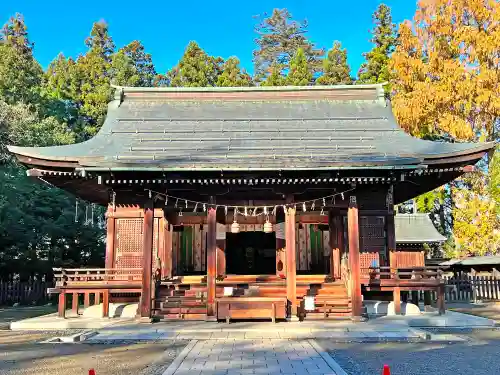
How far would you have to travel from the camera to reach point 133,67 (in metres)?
Result: 43.6

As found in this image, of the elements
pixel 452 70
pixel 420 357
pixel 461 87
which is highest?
pixel 452 70

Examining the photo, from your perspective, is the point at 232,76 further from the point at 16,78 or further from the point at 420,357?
the point at 420,357

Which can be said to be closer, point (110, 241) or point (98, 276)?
point (98, 276)

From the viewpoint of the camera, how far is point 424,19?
29.0m

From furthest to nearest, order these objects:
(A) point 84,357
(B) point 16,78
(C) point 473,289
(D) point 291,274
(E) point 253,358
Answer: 1. (B) point 16,78
2. (C) point 473,289
3. (D) point 291,274
4. (A) point 84,357
5. (E) point 253,358

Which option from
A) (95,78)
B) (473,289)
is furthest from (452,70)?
(95,78)

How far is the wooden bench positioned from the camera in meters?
12.4

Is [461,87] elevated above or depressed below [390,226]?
above

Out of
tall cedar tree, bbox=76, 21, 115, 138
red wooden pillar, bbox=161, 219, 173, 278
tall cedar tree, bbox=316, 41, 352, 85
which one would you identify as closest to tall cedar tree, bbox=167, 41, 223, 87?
tall cedar tree, bbox=76, 21, 115, 138

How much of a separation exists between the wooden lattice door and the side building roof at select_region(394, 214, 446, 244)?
15.3 m

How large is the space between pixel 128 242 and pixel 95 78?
32600 mm

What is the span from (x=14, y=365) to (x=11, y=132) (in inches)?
712

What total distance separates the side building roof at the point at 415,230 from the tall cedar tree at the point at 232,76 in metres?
20.3

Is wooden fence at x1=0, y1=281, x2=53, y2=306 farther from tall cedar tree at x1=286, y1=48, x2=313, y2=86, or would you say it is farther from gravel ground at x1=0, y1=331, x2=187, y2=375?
tall cedar tree at x1=286, y1=48, x2=313, y2=86
